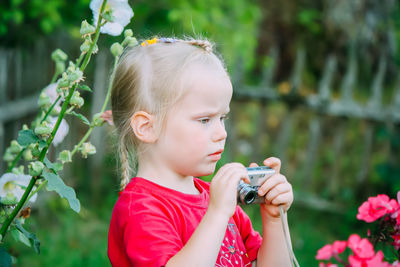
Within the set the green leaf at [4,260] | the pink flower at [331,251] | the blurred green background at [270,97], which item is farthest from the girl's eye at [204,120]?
the blurred green background at [270,97]

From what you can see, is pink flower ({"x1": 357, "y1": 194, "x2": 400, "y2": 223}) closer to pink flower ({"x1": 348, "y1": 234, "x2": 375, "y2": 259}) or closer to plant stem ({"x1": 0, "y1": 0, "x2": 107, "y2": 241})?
pink flower ({"x1": 348, "y1": 234, "x2": 375, "y2": 259})

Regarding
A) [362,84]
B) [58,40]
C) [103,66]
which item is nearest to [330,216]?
[362,84]

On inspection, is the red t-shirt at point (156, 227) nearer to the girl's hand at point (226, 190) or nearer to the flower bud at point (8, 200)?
the girl's hand at point (226, 190)

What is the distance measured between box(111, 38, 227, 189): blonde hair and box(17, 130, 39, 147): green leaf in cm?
29

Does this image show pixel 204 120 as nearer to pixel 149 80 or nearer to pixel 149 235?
pixel 149 80

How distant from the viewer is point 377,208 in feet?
3.61

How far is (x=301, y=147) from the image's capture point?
20.1ft

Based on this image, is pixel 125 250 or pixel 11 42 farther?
pixel 11 42

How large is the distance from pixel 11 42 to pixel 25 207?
7.39ft

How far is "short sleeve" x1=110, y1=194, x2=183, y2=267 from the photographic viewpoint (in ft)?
3.90

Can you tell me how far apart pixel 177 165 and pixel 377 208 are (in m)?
0.52

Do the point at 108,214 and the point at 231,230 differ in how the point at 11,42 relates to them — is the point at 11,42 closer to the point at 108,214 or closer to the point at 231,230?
the point at 108,214

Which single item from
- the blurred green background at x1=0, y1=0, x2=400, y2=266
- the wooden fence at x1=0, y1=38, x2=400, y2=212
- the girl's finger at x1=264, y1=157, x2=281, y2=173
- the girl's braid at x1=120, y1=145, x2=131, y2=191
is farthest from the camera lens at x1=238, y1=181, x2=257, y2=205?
the wooden fence at x1=0, y1=38, x2=400, y2=212

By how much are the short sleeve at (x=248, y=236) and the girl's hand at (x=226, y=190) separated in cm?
31
